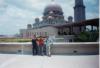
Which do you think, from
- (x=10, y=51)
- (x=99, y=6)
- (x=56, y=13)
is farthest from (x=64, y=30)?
(x=99, y=6)

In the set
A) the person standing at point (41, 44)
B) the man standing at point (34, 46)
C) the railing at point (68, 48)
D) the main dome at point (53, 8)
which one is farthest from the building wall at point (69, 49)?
the main dome at point (53, 8)

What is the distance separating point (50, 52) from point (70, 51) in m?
0.61

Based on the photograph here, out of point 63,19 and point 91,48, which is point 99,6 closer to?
point 91,48

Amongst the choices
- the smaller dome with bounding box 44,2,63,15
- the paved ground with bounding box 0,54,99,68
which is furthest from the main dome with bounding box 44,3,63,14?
the paved ground with bounding box 0,54,99,68

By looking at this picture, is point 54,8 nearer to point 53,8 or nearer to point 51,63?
point 53,8

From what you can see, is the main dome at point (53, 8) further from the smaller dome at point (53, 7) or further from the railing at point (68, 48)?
the railing at point (68, 48)

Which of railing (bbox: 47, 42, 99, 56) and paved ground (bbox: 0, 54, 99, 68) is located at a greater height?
railing (bbox: 47, 42, 99, 56)

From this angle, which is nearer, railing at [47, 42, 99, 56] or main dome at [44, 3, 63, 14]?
railing at [47, 42, 99, 56]

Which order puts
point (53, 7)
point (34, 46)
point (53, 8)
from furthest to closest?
1. point (53, 8)
2. point (53, 7)
3. point (34, 46)

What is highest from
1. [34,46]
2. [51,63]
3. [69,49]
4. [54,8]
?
[54,8]

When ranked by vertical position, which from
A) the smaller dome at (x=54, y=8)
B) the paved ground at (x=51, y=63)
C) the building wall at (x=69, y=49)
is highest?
the smaller dome at (x=54, y=8)

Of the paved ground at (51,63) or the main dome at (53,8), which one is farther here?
the main dome at (53,8)

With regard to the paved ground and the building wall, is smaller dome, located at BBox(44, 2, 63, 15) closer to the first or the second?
the building wall

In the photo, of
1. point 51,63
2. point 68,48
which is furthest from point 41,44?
point 51,63
